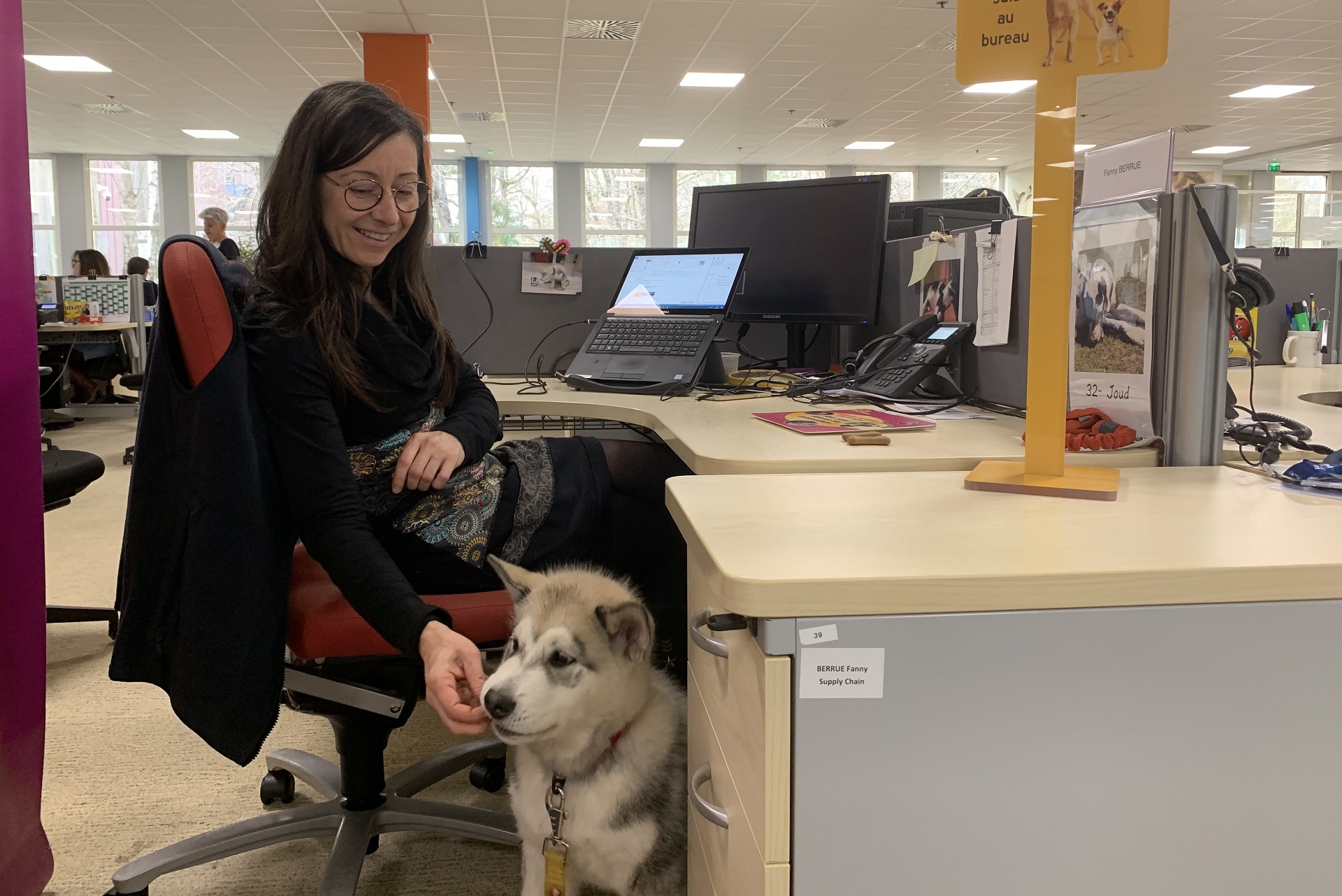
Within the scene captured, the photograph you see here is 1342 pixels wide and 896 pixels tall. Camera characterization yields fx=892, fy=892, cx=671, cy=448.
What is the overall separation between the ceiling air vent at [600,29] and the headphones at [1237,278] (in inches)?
244

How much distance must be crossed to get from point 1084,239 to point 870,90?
799cm

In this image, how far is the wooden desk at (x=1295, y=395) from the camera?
4.53ft

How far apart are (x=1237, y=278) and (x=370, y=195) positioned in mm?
1137

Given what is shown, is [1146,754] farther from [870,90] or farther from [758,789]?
[870,90]

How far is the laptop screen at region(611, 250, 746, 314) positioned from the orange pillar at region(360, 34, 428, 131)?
5.33 metres

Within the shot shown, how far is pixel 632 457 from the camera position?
1621 millimetres

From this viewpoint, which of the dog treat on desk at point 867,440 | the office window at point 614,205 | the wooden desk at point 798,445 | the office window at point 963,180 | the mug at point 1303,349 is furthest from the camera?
the office window at point 963,180

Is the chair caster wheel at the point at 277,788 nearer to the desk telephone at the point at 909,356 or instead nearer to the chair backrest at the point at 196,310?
the chair backrest at the point at 196,310

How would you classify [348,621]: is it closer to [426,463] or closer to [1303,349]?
[426,463]

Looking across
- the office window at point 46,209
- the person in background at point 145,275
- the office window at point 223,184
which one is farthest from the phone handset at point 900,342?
the office window at point 46,209

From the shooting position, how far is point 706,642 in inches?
31.4

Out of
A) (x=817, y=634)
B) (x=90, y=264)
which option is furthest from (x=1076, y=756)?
(x=90, y=264)

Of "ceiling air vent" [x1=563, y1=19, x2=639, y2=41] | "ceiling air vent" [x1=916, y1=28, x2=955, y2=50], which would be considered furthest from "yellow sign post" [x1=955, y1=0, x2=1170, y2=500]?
"ceiling air vent" [x1=916, y1=28, x2=955, y2=50]

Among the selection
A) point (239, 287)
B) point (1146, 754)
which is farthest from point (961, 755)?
point (239, 287)
